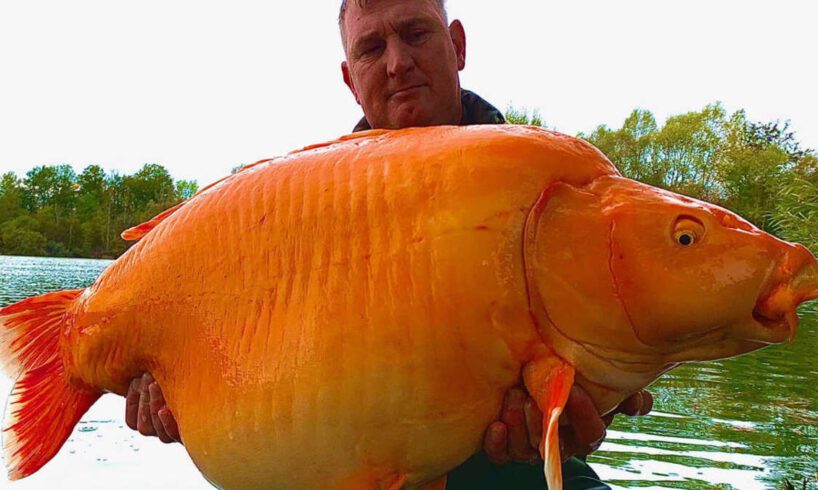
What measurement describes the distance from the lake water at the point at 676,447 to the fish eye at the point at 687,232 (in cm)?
538

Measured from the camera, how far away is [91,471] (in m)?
6.61

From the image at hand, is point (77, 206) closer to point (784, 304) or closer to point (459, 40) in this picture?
point (459, 40)

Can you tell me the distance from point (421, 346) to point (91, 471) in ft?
20.2

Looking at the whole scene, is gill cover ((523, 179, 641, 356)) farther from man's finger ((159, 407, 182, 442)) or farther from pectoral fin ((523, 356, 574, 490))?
man's finger ((159, 407, 182, 442))

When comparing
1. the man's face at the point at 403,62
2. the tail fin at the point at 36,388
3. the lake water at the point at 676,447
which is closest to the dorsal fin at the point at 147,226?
the tail fin at the point at 36,388

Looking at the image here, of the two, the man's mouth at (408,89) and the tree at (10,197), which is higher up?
the tree at (10,197)

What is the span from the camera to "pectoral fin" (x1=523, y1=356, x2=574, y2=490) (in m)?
1.47

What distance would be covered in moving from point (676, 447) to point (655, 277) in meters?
6.86

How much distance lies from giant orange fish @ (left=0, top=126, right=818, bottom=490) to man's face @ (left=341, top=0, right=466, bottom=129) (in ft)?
3.63

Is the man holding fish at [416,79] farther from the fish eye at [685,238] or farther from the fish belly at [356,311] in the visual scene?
the fish eye at [685,238]

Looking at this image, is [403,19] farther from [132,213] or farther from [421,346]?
[132,213]

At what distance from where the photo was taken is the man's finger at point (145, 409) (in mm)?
2123

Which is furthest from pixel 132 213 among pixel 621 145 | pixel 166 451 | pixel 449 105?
pixel 449 105

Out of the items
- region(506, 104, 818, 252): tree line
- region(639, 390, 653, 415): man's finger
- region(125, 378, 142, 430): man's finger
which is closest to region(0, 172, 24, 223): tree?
region(506, 104, 818, 252): tree line
